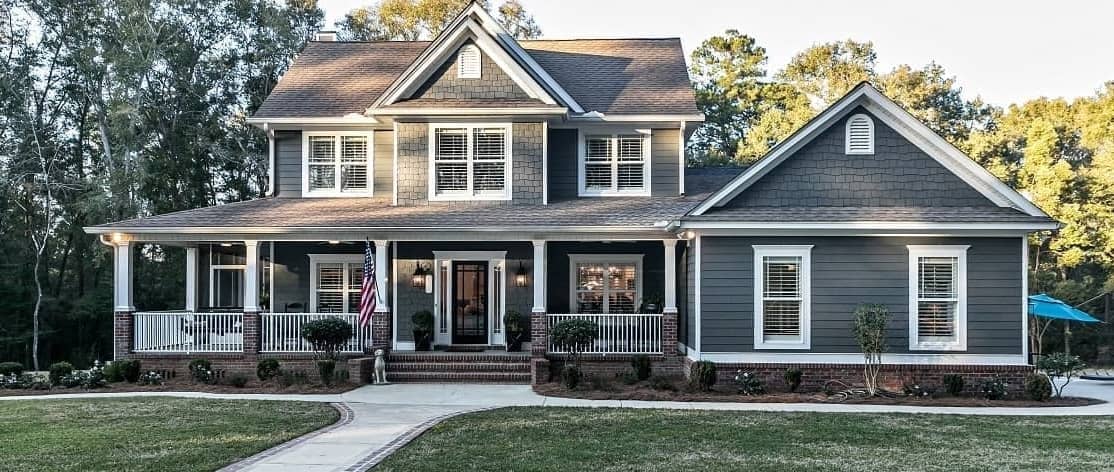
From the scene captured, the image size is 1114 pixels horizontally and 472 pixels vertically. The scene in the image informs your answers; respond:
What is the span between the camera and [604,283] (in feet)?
63.9

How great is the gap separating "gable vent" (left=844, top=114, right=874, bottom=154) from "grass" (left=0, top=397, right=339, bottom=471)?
32.6 feet

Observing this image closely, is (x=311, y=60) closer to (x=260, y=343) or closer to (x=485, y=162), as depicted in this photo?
(x=485, y=162)

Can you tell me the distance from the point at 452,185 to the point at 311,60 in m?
6.31

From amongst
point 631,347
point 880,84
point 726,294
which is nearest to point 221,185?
point 631,347

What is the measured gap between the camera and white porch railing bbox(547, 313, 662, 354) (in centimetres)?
1716

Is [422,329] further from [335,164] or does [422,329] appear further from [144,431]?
[144,431]

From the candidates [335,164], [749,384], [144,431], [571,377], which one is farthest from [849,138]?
[144,431]

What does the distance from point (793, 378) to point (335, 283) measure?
1019 cm

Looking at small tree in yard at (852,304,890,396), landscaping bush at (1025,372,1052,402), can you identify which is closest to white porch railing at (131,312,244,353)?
small tree in yard at (852,304,890,396)

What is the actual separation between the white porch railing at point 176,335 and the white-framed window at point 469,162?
16.7 feet

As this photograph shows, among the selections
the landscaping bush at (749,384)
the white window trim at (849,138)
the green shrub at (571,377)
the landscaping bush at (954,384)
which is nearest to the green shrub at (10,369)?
the green shrub at (571,377)

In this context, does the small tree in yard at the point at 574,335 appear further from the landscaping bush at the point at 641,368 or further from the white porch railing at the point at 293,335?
the white porch railing at the point at 293,335

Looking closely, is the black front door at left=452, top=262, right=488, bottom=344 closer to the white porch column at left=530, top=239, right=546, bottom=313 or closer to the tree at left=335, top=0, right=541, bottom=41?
the white porch column at left=530, top=239, right=546, bottom=313

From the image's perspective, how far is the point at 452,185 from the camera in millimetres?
18938
